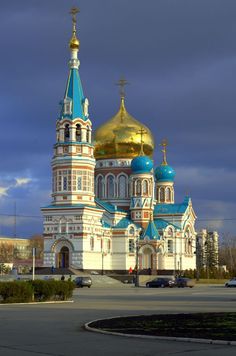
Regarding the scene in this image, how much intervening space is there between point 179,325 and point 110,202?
6228 cm

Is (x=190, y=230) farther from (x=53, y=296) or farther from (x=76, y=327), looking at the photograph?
(x=76, y=327)

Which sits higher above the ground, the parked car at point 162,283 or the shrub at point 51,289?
the shrub at point 51,289

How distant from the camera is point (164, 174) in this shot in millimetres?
83312

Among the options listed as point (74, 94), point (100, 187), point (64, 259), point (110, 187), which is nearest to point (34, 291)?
point (64, 259)

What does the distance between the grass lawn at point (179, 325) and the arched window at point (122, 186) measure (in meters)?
59.6

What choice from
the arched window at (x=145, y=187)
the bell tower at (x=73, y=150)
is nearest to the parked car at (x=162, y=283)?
the bell tower at (x=73, y=150)

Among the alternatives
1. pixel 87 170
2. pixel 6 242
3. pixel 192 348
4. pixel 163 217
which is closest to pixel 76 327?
pixel 192 348

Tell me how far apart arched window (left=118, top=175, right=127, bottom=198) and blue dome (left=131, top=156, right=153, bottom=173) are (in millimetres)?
2815

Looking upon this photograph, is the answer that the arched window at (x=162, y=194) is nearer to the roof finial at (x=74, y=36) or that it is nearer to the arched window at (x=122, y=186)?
the arched window at (x=122, y=186)

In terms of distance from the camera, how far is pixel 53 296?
2781cm

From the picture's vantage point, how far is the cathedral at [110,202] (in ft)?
222

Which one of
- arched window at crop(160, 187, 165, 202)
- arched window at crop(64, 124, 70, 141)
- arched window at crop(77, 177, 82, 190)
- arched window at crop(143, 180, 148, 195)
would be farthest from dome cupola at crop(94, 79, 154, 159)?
arched window at crop(77, 177, 82, 190)

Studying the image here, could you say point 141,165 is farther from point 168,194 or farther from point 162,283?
point 162,283

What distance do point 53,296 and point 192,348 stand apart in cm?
1638
